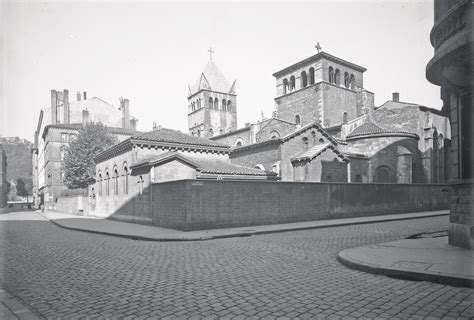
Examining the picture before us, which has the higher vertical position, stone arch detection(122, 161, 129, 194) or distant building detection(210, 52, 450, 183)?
distant building detection(210, 52, 450, 183)

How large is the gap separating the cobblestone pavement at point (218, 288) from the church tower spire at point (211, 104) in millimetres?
48934

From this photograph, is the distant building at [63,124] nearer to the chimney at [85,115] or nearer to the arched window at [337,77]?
the chimney at [85,115]

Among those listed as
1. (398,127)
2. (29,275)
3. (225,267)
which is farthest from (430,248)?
(398,127)

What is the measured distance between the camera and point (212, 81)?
200 ft

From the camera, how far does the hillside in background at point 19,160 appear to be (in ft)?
274

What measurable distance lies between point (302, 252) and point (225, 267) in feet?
8.91

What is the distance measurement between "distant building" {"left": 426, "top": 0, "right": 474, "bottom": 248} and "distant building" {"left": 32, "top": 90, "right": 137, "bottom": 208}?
4703cm

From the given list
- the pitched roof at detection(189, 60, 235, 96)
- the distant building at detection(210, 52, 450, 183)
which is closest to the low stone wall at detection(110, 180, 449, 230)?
the distant building at detection(210, 52, 450, 183)

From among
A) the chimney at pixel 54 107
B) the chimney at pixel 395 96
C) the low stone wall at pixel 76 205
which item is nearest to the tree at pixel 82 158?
the low stone wall at pixel 76 205

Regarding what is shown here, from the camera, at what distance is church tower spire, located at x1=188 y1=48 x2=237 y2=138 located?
193 ft

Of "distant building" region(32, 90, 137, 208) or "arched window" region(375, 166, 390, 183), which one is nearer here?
"arched window" region(375, 166, 390, 183)

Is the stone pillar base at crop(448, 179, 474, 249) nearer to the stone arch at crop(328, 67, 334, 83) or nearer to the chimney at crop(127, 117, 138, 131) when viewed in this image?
the stone arch at crop(328, 67, 334, 83)

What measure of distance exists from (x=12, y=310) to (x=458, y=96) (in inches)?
427

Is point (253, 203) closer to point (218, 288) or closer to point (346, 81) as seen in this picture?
point (218, 288)
